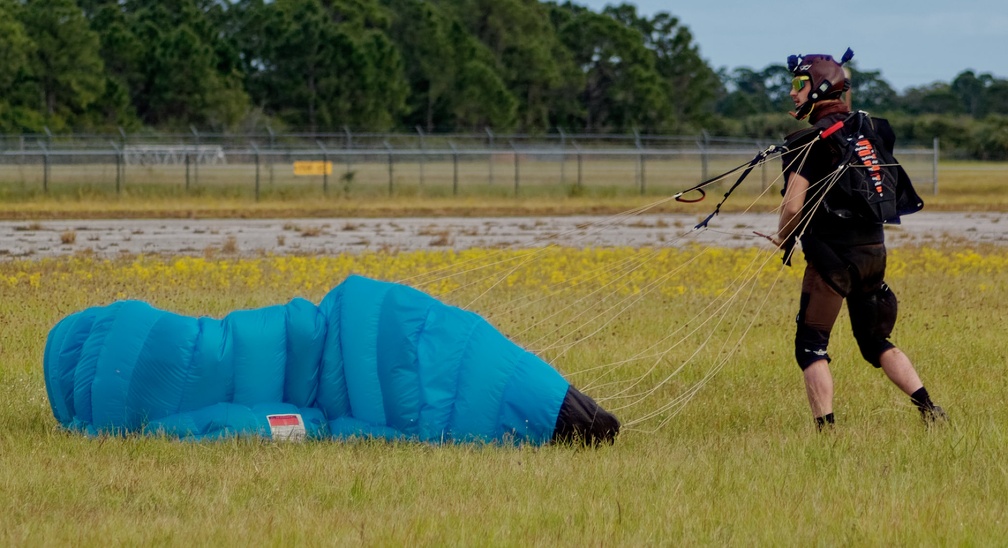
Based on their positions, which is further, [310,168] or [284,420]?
[310,168]

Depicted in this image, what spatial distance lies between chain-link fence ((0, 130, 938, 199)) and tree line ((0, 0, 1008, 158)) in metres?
5.51

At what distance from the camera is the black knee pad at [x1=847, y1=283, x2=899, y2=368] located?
21.5 feet

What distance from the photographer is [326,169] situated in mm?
38812

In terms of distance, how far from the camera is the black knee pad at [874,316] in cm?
656

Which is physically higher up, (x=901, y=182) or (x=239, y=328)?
(x=901, y=182)

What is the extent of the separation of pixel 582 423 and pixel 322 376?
1.29 metres

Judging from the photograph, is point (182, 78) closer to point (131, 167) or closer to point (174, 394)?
point (131, 167)

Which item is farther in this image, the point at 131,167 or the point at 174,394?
the point at 131,167

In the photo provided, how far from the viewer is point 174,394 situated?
20.5 feet

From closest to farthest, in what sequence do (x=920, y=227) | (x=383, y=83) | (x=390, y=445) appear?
(x=390, y=445) → (x=920, y=227) → (x=383, y=83)

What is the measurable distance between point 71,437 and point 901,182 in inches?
167

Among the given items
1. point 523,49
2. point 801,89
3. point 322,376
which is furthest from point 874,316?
point 523,49

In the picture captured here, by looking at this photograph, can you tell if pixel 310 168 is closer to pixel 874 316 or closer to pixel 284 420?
pixel 284 420

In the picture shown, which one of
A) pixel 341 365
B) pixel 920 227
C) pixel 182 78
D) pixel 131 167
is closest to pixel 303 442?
pixel 341 365
